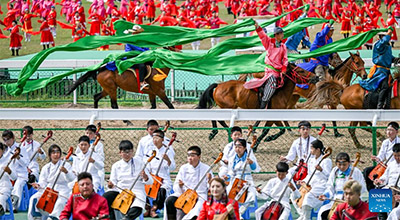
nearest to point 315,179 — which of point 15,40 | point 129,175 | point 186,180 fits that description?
point 186,180

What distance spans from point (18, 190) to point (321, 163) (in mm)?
3725

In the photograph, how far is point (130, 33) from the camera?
16281mm

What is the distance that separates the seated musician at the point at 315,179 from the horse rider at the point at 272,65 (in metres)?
3.89

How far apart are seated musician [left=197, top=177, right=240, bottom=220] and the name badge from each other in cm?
145

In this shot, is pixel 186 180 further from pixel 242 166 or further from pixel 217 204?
pixel 217 204

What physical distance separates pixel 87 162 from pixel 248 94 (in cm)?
520

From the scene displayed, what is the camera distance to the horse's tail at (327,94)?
16.2 meters

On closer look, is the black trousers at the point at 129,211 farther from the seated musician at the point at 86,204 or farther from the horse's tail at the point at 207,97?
the horse's tail at the point at 207,97

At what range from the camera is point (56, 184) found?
10.6 metres

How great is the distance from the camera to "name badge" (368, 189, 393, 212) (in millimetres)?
8952

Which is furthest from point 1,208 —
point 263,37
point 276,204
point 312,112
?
point 263,37

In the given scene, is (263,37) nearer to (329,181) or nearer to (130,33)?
(130,33)

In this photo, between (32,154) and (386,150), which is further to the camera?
(32,154)

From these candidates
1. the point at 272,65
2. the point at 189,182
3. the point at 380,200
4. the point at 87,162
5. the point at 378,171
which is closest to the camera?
→ the point at 380,200
